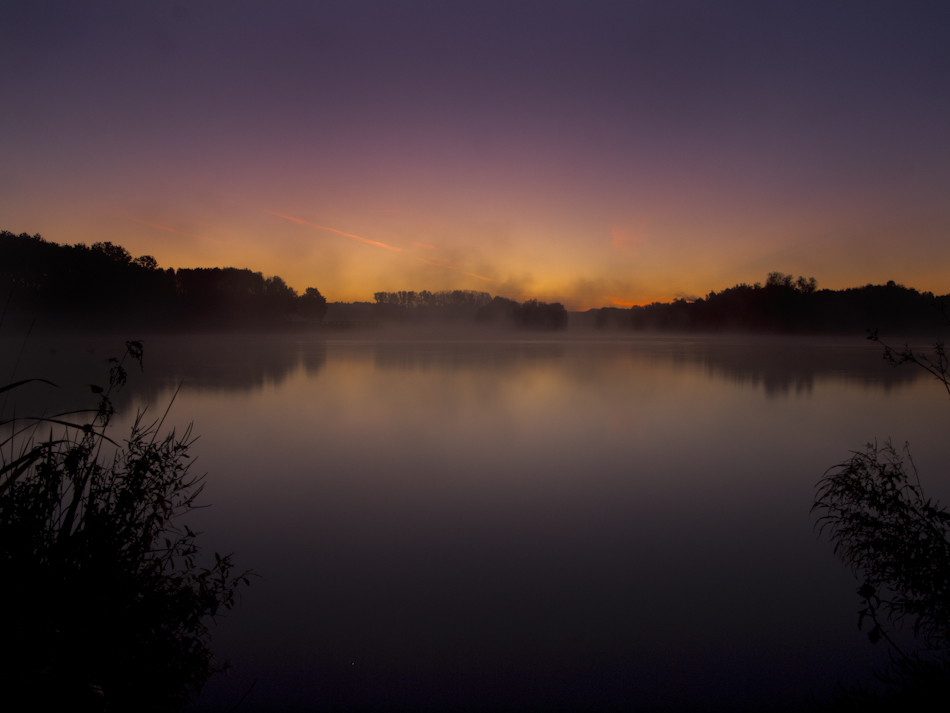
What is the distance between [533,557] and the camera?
15.1ft

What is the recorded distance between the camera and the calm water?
312 centimetres

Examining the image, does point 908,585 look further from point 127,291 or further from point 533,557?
point 127,291

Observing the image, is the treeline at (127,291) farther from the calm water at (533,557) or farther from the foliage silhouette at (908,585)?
the foliage silhouette at (908,585)

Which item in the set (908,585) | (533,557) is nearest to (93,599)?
(533,557)

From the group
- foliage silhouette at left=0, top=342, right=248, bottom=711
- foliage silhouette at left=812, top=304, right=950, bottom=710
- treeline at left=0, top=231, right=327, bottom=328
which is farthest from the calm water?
treeline at left=0, top=231, right=327, bottom=328

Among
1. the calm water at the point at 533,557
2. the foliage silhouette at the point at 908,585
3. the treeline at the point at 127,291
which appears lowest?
the calm water at the point at 533,557

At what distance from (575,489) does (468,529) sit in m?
1.85

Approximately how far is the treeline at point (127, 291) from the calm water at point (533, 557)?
16410 millimetres

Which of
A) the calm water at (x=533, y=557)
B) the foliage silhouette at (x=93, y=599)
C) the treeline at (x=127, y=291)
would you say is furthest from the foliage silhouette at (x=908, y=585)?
the treeline at (x=127, y=291)

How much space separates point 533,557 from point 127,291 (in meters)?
50.6

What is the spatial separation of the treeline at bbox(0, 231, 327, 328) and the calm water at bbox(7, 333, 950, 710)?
53.8ft

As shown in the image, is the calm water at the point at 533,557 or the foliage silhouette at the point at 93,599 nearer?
the foliage silhouette at the point at 93,599

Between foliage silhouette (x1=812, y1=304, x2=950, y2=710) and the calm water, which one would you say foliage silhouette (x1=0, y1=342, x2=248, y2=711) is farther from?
foliage silhouette (x1=812, y1=304, x2=950, y2=710)

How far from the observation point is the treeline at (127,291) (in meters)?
30.1
